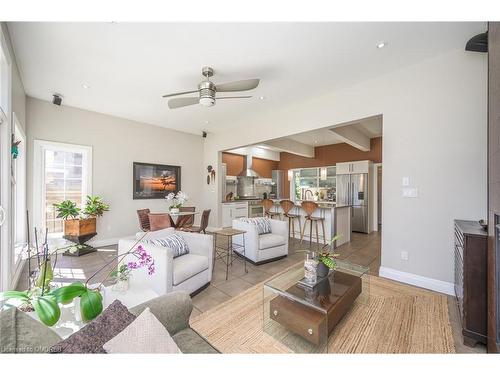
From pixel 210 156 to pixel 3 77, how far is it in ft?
14.9

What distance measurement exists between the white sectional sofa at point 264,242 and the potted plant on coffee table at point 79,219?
2830 millimetres

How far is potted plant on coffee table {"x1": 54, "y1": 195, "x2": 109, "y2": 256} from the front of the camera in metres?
3.97

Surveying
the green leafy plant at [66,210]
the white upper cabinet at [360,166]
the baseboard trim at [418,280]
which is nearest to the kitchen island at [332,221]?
the baseboard trim at [418,280]

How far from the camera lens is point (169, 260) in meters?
2.17

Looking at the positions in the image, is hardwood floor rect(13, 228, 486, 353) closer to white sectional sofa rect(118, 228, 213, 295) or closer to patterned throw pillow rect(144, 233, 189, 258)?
white sectional sofa rect(118, 228, 213, 295)

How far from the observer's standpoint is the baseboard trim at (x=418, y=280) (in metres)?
2.61

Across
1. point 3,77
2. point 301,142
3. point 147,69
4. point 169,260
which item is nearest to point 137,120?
point 147,69

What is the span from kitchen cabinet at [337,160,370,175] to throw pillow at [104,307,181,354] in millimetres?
6593

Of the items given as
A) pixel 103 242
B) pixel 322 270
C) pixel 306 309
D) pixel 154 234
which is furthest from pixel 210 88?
pixel 103 242

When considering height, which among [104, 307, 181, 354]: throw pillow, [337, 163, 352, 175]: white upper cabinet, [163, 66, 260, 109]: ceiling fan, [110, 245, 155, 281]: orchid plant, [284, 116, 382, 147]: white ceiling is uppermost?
[284, 116, 382, 147]: white ceiling

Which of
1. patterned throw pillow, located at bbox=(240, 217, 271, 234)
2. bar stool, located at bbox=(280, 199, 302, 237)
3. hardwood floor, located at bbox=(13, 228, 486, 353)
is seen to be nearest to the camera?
hardwood floor, located at bbox=(13, 228, 486, 353)

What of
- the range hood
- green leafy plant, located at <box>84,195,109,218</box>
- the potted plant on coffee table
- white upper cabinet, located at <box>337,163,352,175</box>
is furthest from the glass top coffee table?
the range hood

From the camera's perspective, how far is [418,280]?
281 centimetres

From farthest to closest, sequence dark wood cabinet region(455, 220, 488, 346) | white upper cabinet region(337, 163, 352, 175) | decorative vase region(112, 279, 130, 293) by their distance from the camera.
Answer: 1. white upper cabinet region(337, 163, 352, 175)
2. dark wood cabinet region(455, 220, 488, 346)
3. decorative vase region(112, 279, 130, 293)
